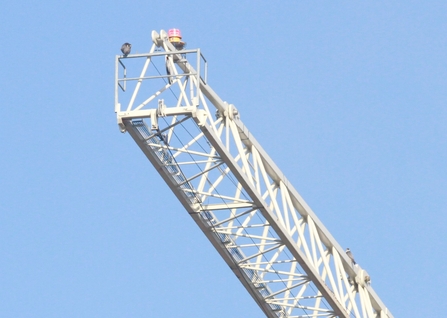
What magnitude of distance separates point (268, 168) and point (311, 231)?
3.33m

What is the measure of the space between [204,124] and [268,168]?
5.82m

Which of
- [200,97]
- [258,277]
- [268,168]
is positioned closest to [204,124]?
[200,97]

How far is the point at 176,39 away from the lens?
201ft

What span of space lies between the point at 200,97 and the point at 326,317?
1294cm

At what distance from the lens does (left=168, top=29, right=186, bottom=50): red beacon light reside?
61.1m

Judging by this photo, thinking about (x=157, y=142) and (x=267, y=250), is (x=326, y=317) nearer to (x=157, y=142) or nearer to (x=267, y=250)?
(x=267, y=250)

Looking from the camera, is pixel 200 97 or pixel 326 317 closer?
pixel 200 97

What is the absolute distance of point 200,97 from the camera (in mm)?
58406

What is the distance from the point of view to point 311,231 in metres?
63.9

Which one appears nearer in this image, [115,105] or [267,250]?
[115,105]

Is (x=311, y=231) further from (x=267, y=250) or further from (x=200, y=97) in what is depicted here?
(x=200, y=97)

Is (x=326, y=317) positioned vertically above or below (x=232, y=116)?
below

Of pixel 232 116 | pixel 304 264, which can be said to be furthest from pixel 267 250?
pixel 232 116

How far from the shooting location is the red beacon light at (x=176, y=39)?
61.1m
